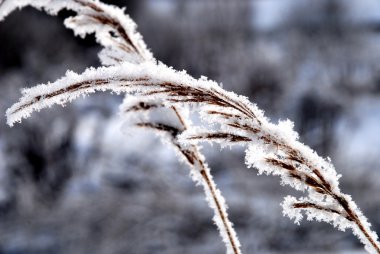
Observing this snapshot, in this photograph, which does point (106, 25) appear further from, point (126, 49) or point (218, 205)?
point (218, 205)

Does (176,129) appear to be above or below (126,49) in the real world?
below

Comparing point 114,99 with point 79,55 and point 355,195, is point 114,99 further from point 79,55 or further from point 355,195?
point 355,195

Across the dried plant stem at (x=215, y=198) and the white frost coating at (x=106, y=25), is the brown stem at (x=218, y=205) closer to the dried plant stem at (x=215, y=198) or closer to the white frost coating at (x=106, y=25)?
the dried plant stem at (x=215, y=198)

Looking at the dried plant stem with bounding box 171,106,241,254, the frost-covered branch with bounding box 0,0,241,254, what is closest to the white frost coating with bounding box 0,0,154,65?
the frost-covered branch with bounding box 0,0,241,254

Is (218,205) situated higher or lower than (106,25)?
lower

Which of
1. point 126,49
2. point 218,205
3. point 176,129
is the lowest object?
point 218,205

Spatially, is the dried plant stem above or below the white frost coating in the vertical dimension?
below

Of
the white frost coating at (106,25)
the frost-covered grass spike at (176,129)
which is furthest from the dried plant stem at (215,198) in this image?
the white frost coating at (106,25)

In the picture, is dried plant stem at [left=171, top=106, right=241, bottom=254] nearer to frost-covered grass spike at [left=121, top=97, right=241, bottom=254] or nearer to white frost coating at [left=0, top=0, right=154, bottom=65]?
frost-covered grass spike at [left=121, top=97, right=241, bottom=254]

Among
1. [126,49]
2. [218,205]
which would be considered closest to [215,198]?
[218,205]
